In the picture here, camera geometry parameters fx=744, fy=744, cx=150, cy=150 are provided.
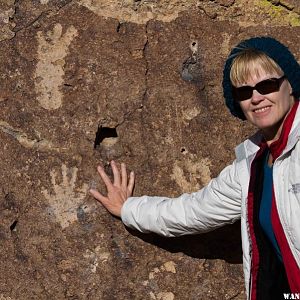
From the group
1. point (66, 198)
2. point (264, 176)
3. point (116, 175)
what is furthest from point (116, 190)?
point (264, 176)

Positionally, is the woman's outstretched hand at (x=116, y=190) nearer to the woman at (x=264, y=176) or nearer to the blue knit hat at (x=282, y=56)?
the woman at (x=264, y=176)

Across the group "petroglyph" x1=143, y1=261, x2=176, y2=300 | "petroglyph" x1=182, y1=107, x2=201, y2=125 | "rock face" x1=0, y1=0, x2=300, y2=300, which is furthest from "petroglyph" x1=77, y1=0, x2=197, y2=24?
"petroglyph" x1=143, y1=261, x2=176, y2=300

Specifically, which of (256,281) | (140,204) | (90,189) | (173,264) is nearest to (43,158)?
(90,189)

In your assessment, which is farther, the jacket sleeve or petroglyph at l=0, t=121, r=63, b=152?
petroglyph at l=0, t=121, r=63, b=152

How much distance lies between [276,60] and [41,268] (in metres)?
1.24

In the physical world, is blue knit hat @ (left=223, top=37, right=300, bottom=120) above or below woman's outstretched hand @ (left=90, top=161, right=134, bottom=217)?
above

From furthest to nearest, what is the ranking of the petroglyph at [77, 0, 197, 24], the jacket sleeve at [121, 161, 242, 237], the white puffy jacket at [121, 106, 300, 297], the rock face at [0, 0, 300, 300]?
the petroglyph at [77, 0, 197, 24], the rock face at [0, 0, 300, 300], the jacket sleeve at [121, 161, 242, 237], the white puffy jacket at [121, 106, 300, 297]

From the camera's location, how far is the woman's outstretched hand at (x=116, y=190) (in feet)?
9.73

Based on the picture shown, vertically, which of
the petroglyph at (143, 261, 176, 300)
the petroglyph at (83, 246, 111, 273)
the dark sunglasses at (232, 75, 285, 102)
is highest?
the dark sunglasses at (232, 75, 285, 102)

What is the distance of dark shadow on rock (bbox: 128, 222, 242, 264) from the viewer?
3.02 metres

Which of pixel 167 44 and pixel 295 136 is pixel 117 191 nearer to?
pixel 167 44

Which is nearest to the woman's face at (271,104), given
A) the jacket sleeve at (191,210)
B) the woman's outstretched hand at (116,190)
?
the jacket sleeve at (191,210)

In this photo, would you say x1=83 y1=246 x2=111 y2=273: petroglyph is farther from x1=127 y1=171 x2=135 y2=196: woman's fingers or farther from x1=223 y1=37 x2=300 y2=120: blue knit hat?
x1=223 y1=37 x2=300 y2=120: blue knit hat

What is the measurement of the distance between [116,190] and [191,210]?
372mm
